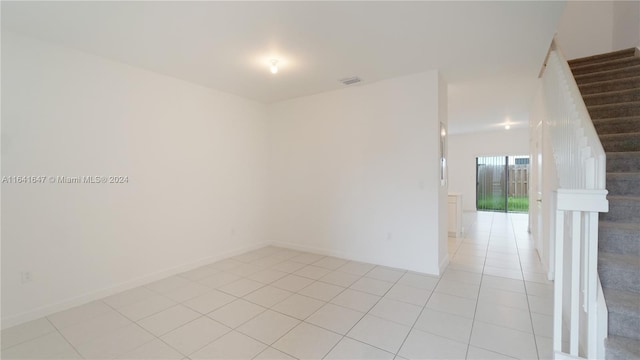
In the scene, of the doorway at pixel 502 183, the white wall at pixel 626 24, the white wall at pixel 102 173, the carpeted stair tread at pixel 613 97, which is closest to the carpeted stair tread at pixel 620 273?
the carpeted stair tread at pixel 613 97

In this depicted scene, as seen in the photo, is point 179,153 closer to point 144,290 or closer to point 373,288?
point 144,290

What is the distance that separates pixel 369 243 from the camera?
14.1 feet

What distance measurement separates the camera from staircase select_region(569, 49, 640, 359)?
1.68 meters

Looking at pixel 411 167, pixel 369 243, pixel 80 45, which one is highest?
pixel 80 45

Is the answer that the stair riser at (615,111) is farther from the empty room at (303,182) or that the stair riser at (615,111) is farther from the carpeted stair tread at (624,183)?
the carpeted stair tread at (624,183)

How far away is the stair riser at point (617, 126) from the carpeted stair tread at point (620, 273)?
169 centimetres

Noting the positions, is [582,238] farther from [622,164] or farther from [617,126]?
[617,126]

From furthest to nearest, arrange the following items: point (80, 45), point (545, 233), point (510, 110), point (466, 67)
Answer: point (510, 110), point (545, 233), point (466, 67), point (80, 45)

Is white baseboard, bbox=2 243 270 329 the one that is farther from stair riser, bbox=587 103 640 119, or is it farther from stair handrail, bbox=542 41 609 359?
stair riser, bbox=587 103 640 119

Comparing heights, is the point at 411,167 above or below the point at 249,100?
below

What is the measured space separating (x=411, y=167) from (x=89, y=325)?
13.3 ft

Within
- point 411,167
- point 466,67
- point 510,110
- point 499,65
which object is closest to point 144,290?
point 411,167

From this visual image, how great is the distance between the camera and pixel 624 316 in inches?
65.9

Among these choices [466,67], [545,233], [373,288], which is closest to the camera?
[373,288]
